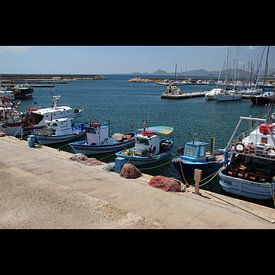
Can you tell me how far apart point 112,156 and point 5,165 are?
8333 mm

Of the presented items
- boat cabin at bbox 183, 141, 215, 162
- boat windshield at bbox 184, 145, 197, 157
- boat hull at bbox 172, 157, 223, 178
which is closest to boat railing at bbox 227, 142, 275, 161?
boat hull at bbox 172, 157, 223, 178

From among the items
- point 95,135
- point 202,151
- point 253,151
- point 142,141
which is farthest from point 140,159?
point 253,151

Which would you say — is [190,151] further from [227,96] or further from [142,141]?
[227,96]

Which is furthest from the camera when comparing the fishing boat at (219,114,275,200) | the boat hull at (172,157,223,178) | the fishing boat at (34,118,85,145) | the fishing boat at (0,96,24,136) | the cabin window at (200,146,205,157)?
the fishing boat at (0,96,24,136)

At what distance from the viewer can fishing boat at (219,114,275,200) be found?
14.2 metres

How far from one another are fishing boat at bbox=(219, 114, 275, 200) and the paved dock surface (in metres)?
2.53

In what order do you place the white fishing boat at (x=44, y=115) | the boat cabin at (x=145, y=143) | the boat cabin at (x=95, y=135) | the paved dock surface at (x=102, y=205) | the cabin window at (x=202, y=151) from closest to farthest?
the paved dock surface at (x=102, y=205), the cabin window at (x=202, y=151), the boat cabin at (x=145, y=143), the boat cabin at (x=95, y=135), the white fishing boat at (x=44, y=115)

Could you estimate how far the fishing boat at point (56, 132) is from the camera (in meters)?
25.8

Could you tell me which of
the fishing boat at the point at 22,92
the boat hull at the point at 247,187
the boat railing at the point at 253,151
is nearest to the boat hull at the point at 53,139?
the boat hull at the point at 247,187

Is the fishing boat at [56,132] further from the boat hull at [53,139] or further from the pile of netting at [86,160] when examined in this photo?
the pile of netting at [86,160]

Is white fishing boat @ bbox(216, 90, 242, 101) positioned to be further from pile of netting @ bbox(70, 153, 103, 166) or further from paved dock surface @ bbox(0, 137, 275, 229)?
paved dock surface @ bbox(0, 137, 275, 229)

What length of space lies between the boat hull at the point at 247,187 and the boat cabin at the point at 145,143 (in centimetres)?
544
